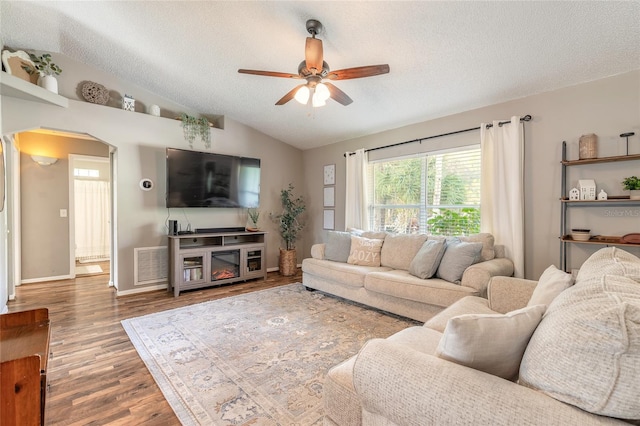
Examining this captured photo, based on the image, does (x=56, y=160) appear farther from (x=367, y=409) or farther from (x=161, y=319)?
(x=367, y=409)

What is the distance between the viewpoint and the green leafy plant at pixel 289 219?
5.49 metres

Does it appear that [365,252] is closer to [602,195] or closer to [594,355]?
[602,195]

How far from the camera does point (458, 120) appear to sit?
3.70 metres

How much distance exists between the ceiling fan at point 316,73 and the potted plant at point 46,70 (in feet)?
8.75

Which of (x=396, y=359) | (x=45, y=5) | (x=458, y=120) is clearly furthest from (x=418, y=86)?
(x=45, y=5)

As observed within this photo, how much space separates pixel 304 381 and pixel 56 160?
5488mm

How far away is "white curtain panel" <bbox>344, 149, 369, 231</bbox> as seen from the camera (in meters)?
4.70

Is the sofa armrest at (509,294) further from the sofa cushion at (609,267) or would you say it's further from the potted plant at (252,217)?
the potted plant at (252,217)

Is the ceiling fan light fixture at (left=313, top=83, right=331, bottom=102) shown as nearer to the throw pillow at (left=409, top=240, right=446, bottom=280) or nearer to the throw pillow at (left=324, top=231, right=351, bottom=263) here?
the throw pillow at (left=409, top=240, right=446, bottom=280)

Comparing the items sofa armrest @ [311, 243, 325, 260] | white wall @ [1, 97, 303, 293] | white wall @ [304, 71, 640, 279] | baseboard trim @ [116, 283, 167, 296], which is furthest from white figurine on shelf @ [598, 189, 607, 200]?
baseboard trim @ [116, 283, 167, 296]

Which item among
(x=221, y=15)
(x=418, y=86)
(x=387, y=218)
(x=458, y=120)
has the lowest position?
(x=387, y=218)

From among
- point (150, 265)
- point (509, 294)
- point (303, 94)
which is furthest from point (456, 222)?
point (150, 265)

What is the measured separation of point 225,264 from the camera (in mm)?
4496

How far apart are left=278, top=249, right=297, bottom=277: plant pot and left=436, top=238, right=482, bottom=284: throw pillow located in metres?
2.88
